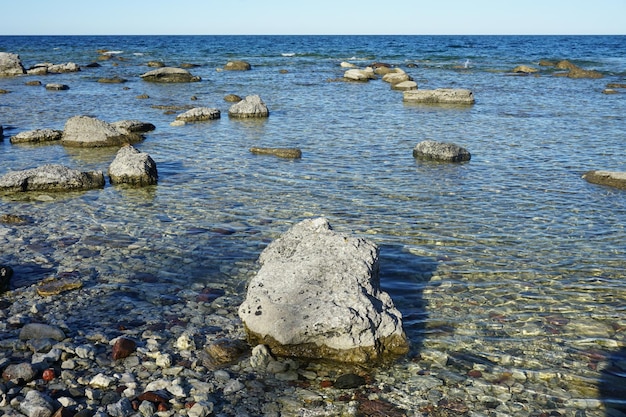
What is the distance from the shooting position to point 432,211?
1052 cm

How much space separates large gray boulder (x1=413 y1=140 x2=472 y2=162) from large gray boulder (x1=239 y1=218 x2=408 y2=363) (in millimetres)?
7931

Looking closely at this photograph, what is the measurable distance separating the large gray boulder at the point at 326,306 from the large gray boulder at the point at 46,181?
647cm

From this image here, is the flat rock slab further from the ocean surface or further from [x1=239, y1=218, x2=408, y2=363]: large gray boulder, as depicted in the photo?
[x1=239, y1=218, x2=408, y2=363]: large gray boulder

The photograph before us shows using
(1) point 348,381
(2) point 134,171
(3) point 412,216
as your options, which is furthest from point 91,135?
(1) point 348,381

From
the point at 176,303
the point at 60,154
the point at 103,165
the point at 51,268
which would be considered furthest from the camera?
the point at 60,154

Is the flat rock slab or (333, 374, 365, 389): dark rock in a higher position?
the flat rock slab

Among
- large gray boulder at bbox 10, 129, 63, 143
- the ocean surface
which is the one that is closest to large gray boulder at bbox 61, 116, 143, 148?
the ocean surface

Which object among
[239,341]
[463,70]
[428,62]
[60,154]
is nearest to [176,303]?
[239,341]

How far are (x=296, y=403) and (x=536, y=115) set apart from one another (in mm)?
18889

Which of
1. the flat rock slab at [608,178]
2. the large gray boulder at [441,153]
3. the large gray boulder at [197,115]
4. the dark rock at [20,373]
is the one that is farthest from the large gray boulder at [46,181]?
the flat rock slab at [608,178]

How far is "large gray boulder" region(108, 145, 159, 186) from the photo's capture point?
1220cm

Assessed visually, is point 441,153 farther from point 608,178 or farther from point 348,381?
point 348,381

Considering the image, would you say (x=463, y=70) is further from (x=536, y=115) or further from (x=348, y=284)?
(x=348, y=284)

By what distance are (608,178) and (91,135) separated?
40.8ft
